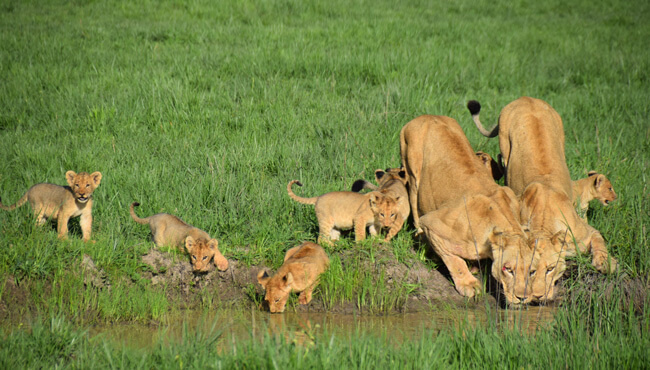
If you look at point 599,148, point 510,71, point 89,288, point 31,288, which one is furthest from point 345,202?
point 510,71

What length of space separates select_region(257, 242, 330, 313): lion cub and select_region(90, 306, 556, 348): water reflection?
0.17 metres

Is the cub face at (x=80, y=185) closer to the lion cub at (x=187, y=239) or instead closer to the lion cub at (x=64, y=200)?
the lion cub at (x=64, y=200)

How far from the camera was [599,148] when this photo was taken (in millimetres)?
9023

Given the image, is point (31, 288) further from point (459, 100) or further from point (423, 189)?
point (459, 100)

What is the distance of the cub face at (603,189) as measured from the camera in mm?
7203

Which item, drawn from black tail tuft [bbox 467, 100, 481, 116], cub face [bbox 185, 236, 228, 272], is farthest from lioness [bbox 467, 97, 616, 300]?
cub face [bbox 185, 236, 228, 272]

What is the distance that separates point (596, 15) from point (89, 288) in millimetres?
17809

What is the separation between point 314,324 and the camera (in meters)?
5.76

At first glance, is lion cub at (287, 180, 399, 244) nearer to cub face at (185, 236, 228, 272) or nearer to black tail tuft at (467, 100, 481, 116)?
cub face at (185, 236, 228, 272)

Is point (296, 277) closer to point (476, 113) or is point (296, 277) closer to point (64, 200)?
point (64, 200)

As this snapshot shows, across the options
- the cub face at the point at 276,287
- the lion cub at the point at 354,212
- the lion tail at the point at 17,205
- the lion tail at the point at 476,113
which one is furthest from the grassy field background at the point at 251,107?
the lion tail at the point at 476,113

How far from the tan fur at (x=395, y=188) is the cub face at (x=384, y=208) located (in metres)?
0.11

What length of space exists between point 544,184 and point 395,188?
4.89 feet

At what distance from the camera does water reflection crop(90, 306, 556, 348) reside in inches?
206
